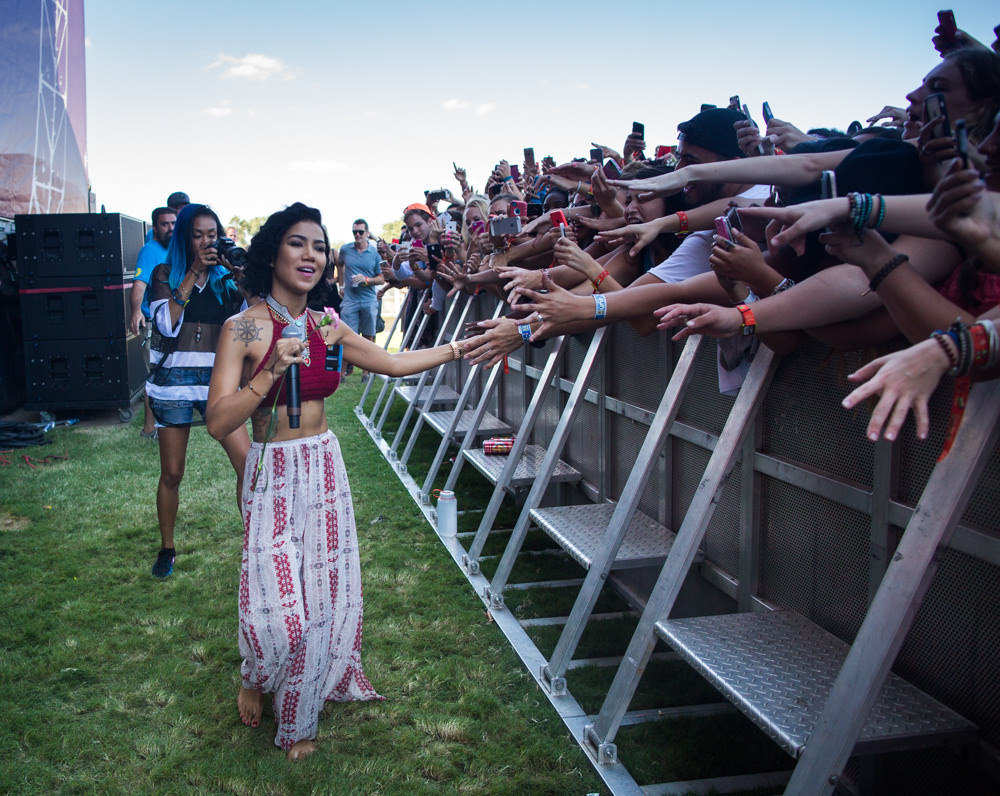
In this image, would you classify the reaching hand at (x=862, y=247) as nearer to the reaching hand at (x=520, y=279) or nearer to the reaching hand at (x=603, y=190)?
the reaching hand at (x=520, y=279)

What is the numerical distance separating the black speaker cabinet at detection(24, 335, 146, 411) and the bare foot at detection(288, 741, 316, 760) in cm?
806

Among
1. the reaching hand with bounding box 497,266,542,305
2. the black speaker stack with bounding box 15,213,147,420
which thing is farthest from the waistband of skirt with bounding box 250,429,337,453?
the black speaker stack with bounding box 15,213,147,420

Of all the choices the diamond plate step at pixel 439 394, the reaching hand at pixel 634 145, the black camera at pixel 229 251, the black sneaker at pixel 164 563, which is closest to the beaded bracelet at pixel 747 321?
the reaching hand at pixel 634 145

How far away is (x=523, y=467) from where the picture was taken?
5.24 meters

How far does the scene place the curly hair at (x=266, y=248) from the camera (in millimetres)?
3150

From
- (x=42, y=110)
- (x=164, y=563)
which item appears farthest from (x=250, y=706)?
(x=42, y=110)

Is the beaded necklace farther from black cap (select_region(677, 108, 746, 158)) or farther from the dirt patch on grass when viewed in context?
the dirt patch on grass

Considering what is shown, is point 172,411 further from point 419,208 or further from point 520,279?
point 419,208

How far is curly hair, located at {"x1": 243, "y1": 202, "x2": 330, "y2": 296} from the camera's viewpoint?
315cm

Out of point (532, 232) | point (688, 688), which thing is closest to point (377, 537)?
point (532, 232)

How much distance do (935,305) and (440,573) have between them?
369 cm

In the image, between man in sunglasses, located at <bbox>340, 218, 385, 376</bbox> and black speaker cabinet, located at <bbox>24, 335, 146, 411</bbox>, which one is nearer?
black speaker cabinet, located at <bbox>24, 335, 146, 411</bbox>

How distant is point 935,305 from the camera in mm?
1717

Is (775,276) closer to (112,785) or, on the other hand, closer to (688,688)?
(688,688)
